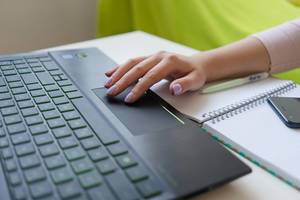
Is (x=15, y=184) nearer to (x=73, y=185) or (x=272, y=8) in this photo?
(x=73, y=185)

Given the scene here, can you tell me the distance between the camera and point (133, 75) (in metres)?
0.55

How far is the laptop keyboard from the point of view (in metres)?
0.31

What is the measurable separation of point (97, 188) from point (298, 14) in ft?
2.89

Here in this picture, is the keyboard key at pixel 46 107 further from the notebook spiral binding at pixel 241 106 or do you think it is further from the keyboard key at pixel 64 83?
the notebook spiral binding at pixel 241 106

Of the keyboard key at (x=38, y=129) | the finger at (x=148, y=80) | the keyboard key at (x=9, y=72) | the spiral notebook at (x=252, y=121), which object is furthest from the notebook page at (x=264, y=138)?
the keyboard key at (x=9, y=72)

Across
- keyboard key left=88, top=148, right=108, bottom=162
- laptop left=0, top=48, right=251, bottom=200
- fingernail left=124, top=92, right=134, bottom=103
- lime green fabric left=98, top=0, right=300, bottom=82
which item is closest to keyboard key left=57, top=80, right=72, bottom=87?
laptop left=0, top=48, right=251, bottom=200

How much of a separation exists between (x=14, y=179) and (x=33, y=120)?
0.11m

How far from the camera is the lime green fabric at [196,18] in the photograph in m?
1.01

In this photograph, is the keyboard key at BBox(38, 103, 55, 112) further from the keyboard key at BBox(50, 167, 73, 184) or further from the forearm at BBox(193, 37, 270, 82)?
the forearm at BBox(193, 37, 270, 82)

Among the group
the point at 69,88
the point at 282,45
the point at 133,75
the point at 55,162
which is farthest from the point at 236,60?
the point at 55,162

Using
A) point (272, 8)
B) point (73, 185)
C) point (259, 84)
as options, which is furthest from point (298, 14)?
point (73, 185)

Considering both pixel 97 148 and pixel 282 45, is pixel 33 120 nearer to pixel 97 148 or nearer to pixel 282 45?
pixel 97 148

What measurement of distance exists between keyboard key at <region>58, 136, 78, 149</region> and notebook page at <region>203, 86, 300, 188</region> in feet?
0.60

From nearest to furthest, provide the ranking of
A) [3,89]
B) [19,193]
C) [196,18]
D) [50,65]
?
[19,193] < [3,89] < [50,65] < [196,18]
